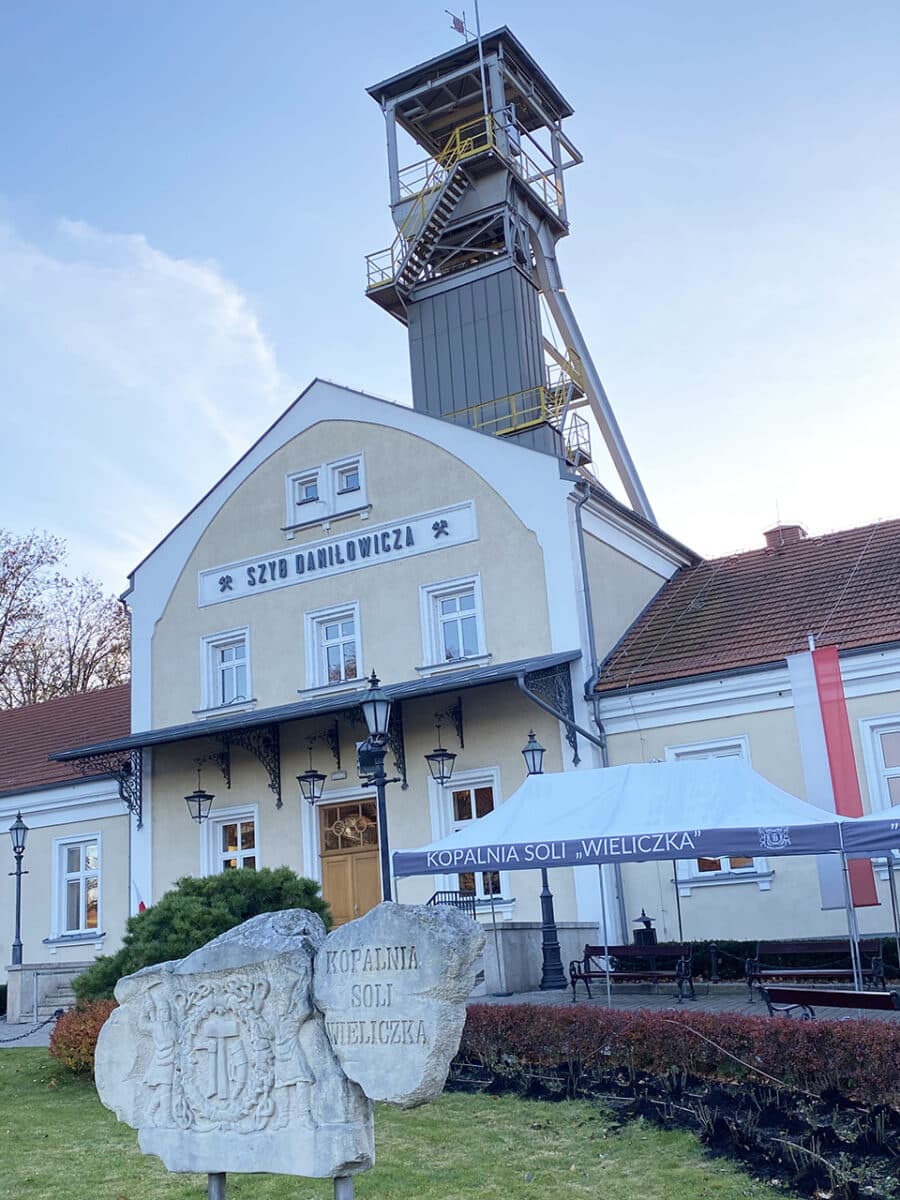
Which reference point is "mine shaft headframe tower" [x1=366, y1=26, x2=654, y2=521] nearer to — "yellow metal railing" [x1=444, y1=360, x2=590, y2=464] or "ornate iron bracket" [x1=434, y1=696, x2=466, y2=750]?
"yellow metal railing" [x1=444, y1=360, x2=590, y2=464]

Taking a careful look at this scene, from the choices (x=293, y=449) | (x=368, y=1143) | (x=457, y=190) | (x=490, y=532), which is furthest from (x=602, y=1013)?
(x=457, y=190)

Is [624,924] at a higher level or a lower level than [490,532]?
lower

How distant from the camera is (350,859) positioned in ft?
70.3

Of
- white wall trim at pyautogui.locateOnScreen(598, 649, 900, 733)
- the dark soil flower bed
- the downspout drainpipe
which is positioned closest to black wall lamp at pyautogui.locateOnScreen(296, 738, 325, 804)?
the downspout drainpipe

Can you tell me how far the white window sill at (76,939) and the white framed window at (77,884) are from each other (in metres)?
0.06

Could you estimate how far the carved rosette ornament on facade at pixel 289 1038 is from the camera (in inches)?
239

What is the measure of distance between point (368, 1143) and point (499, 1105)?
414 centimetres

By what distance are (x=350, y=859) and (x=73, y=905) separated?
6.84 m

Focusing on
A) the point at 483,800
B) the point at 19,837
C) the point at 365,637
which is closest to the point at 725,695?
the point at 483,800

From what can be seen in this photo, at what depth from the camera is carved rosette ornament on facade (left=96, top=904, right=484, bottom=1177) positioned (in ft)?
19.9

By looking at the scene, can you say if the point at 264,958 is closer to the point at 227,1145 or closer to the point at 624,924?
the point at 227,1145

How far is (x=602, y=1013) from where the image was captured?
10.9m

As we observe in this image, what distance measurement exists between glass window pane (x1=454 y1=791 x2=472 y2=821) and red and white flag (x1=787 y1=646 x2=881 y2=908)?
536cm

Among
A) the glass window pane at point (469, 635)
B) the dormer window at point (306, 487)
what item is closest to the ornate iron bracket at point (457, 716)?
the glass window pane at point (469, 635)
